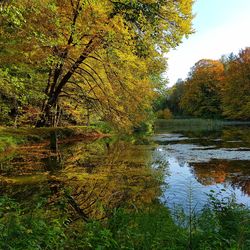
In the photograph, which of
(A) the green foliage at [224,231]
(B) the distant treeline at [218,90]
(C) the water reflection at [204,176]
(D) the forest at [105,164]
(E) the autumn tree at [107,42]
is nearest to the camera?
(A) the green foliage at [224,231]

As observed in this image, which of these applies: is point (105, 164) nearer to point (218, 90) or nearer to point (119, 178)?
point (119, 178)

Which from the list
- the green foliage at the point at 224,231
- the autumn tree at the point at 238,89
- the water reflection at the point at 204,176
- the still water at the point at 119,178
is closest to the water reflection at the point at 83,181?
the still water at the point at 119,178

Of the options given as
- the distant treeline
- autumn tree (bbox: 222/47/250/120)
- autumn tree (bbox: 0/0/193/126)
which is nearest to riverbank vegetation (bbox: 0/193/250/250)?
autumn tree (bbox: 0/0/193/126)

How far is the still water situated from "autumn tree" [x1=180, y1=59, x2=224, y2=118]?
5995 cm

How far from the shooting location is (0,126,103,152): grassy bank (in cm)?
2015

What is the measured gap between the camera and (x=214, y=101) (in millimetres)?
77625

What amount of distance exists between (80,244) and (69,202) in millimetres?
3808

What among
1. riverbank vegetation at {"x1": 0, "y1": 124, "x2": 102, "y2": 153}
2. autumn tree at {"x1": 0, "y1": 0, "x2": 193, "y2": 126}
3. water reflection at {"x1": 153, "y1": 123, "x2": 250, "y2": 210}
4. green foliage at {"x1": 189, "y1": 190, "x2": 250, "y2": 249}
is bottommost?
water reflection at {"x1": 153, "y1": 123, "x2": 250, "y2": 210}

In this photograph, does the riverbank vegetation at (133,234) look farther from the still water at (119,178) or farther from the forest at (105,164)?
the still water at (119,178)

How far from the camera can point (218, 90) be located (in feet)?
256

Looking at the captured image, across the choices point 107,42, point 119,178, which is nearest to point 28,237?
point 119,178

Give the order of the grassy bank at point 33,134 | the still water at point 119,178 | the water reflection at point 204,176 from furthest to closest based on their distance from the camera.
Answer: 1. the grassy bank at point 33,134
2. the water reflection at point 204,176
3. the still water at point 119,178

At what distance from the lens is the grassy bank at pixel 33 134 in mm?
20153

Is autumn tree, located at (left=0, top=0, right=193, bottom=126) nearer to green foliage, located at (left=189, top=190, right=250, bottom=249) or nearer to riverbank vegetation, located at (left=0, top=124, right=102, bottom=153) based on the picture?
riverbank vegetation, located at (left=0, top=124, right=102, bottom=153)
